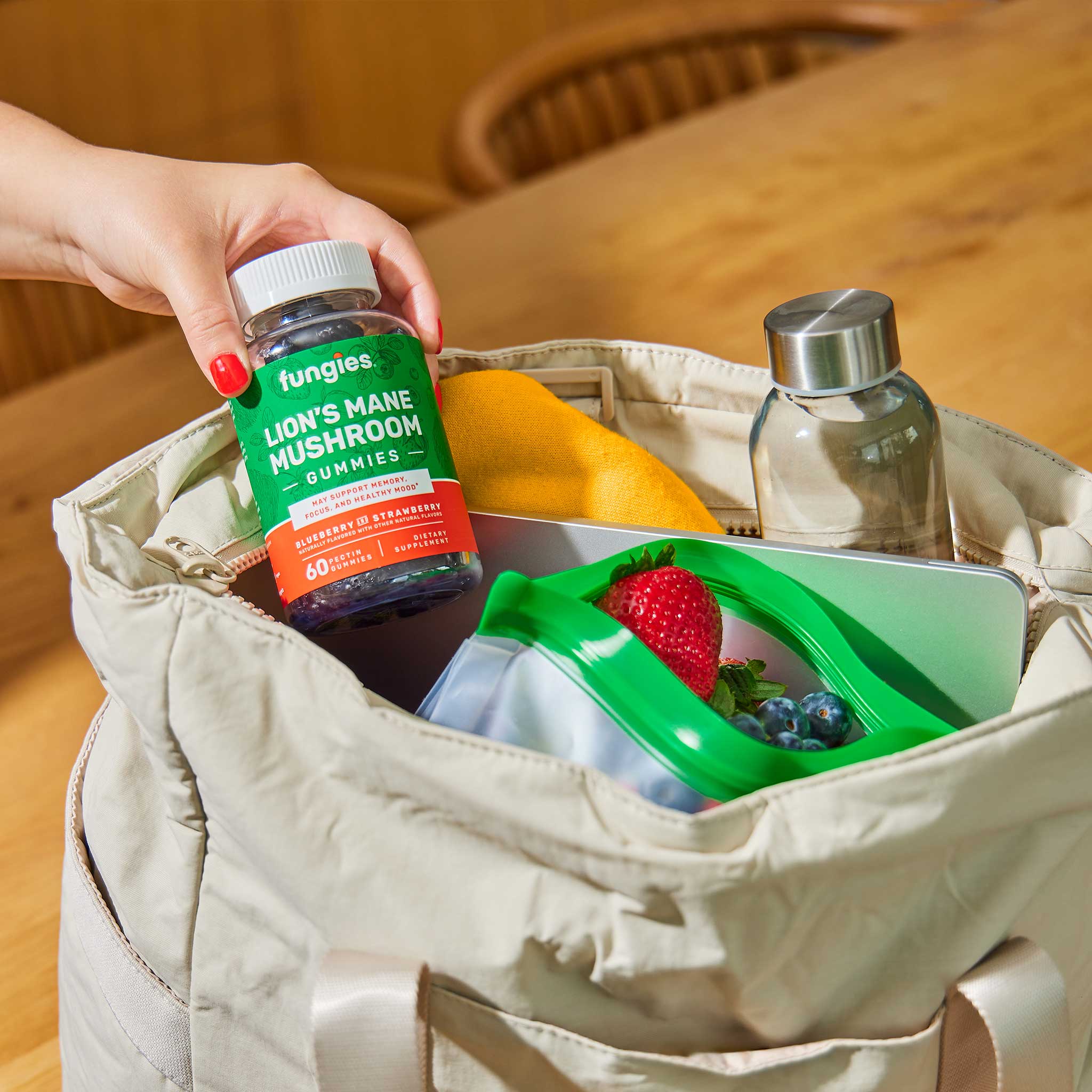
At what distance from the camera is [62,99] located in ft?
8.09

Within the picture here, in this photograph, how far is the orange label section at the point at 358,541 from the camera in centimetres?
44

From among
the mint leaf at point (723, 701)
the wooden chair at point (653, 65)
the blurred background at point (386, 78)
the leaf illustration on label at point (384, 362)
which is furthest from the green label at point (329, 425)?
the wooden chair at point (653, 65)

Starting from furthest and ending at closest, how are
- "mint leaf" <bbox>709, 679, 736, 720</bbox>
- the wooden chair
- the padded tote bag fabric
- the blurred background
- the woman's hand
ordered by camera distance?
the wooden chair → the blurred background → the woman's hand → "mint leaf" <bbox>709, 679, 736, 720</bbox> → the padded tote bag fabric

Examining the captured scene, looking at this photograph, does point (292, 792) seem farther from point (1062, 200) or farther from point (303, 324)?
point (1062, 200)

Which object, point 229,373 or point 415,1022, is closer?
point 415,1022

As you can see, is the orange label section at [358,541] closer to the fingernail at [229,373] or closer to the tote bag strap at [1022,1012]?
the fingernail at [229,373]

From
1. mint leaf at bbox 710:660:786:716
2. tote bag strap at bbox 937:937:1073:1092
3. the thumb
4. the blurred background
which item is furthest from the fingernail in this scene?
the blurred background

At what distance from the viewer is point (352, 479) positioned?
444 millimetres

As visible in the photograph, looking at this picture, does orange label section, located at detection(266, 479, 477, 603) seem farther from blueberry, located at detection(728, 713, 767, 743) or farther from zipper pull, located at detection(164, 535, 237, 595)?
blueberry, located at detection(728, 713, 767, 743)

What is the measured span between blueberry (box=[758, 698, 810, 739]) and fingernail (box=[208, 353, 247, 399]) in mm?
245

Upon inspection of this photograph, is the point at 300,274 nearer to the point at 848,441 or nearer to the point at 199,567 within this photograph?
the point at 199,567

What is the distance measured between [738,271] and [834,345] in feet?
2.09

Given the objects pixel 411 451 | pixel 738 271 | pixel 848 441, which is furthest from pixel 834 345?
pixel 738 271

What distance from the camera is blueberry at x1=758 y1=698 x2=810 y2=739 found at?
0.41 meters
